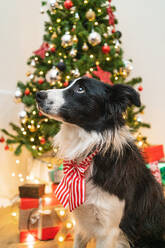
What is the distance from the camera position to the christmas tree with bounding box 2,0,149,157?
7.98 feet

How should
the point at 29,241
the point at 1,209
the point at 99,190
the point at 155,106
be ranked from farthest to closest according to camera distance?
1. the point at 155,106
2. the point at 1,209
3. the point at 29,241
4. the point at 99,190

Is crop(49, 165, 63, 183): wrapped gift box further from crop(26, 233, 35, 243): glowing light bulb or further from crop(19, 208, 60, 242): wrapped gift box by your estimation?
crop(26, 233, 35, 243): glowing light bulb

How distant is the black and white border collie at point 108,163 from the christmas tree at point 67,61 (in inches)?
44.8

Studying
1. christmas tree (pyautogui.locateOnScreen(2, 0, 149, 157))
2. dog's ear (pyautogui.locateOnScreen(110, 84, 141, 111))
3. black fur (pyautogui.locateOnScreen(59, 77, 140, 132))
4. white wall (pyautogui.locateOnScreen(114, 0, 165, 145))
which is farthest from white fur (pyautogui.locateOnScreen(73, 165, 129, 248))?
white wall (pyautogui.locateOnScreen(114, 0, 165, 145))

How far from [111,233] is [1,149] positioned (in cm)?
198

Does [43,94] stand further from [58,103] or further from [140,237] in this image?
[140,237]

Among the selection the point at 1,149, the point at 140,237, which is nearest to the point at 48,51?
the point at 1,149

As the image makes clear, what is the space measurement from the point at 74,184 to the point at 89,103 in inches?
17.9

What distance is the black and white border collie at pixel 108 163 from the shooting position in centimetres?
122

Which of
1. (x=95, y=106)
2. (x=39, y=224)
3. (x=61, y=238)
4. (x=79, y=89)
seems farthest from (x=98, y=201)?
(x=39, y=224)

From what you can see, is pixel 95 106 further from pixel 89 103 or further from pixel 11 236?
pixel 11 236

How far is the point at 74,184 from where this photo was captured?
4.10 feet

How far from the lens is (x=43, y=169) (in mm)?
2795

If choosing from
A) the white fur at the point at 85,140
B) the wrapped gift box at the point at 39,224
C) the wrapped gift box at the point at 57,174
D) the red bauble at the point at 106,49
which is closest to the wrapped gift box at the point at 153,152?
the wrapped gift box at the point at 57,174
